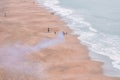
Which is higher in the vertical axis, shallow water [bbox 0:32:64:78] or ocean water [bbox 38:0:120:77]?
shallow water [bbox 0:32:64:78]

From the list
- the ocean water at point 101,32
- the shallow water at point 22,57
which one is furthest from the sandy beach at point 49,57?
the ocean water at point 101,32

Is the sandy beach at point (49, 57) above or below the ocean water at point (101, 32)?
above

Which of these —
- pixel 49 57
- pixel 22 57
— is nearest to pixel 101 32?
pixel 49 57

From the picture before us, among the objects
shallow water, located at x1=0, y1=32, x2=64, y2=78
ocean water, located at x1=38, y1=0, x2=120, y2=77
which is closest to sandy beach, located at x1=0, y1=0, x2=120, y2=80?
shallow water, located at x1=0, y1=32, x2=64, y2=78

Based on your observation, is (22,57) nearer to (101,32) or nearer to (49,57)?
(49,57)

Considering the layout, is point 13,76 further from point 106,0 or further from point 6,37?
point 106,0

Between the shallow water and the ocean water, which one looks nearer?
the shallow water

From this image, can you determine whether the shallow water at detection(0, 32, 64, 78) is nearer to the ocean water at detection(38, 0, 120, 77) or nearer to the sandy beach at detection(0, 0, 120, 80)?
the sandy beach at detection(0, 0, 120, 80)

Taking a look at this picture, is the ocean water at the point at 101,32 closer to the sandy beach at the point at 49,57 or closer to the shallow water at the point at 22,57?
the sandy beach at the point at 49,57

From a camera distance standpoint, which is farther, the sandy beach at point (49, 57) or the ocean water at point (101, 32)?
the ocean water at point (101, 32)

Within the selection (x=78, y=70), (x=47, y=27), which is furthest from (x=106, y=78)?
(x=47, y=27)

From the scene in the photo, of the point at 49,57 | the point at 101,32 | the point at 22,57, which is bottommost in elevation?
the point at 101,32
